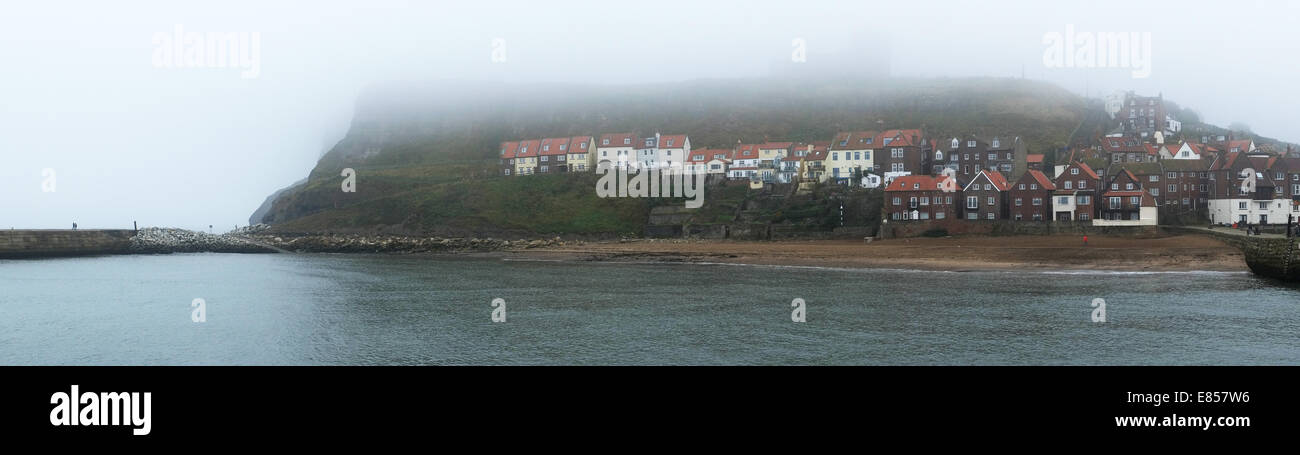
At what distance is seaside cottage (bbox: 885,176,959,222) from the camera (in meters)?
77.4

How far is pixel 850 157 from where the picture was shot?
4023 inches

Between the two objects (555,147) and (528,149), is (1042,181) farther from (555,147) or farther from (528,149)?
(528,149)

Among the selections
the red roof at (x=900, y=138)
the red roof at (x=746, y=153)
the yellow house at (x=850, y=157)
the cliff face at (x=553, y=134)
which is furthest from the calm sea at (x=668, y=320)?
the red roof at (x=746, y=153)

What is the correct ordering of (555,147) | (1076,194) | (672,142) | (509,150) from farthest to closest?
(509,150) → (555,147) → (672,142) → (1076,194)

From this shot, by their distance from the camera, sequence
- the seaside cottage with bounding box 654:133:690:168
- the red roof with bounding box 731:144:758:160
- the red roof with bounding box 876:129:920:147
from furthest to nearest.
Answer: the seaside cottage with bounding box 654:133:690:168 → the red roof with bounding box 731:144:758:160 → the red roof with bounding box 876:129:920:147

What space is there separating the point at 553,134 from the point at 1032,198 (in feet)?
409

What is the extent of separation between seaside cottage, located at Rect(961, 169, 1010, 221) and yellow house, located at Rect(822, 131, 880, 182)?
71.1ft

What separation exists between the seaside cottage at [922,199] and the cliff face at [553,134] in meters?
33.2

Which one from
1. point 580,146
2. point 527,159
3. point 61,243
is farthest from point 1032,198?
point 61,243

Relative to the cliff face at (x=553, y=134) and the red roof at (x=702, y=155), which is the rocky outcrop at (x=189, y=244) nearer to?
the cliff face at (x=553, y=134)

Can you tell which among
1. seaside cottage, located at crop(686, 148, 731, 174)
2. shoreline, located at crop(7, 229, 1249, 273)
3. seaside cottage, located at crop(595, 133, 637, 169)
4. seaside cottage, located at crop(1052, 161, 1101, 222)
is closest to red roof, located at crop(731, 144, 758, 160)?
seaside cottage, located at crop(686, 148, 731, 174)

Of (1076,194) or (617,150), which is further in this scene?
(617,150)

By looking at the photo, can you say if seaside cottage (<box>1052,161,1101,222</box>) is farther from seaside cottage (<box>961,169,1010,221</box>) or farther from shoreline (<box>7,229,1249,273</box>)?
shoreline (<box>7,229,1249,273</box>)
